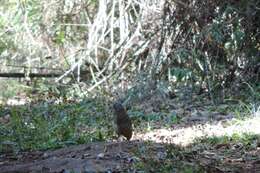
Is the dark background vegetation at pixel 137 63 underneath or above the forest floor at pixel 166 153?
above

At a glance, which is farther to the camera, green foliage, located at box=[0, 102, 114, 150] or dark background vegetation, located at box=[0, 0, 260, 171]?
dark background vegetation, located at box=[0, 0, 260, 171]

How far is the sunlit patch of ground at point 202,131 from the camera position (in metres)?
5.83

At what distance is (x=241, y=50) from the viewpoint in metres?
8.27

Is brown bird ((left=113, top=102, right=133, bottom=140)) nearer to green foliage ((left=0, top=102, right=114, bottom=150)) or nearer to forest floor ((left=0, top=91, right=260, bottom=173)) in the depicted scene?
forest floor ((left=0, top=91, right=260, bottom=173))

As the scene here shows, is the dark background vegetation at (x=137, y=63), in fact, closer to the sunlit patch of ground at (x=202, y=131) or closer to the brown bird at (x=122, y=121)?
the sunlit patch of ground at (x=202, y=131)

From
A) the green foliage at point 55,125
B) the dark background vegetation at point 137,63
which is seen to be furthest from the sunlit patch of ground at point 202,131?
the green foliage at point 55,125

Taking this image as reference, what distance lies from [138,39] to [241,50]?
1712mm

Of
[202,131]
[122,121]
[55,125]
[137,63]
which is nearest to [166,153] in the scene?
[122,121]

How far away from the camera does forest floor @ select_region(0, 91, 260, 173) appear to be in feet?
15.0

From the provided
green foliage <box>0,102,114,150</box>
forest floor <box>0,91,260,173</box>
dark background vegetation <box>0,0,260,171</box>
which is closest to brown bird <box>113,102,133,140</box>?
forest floor <box>0,91,260,173</box>

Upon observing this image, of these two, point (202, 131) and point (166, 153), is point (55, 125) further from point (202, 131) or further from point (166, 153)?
point (166, 153)

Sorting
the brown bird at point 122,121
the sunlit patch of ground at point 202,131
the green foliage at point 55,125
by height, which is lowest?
the green foliage at point 55,125

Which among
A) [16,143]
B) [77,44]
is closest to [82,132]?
[16,143]

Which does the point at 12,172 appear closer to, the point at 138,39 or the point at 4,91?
the point at 138,39
